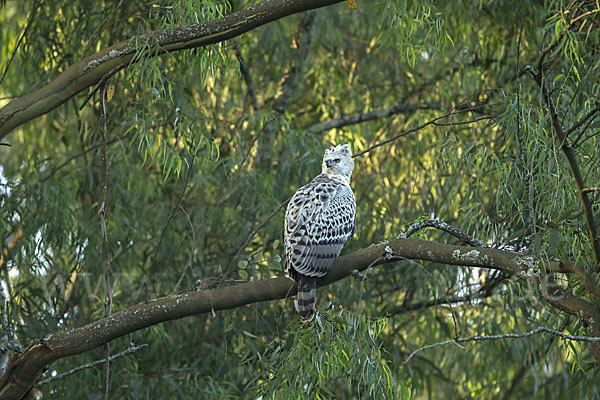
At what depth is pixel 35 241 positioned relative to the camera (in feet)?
15.7

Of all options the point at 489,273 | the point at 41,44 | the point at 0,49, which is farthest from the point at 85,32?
the point at 489,273

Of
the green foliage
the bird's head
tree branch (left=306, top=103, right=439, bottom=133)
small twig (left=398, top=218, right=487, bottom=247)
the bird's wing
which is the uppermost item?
tree branch (left=306, top=103, right=439, bottom=133)

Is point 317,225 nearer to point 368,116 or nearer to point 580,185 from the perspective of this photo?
point 580,185

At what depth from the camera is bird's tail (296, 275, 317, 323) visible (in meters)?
3.30

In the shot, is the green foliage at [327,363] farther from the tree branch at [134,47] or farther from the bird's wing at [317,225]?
the tree branch at [134,47]

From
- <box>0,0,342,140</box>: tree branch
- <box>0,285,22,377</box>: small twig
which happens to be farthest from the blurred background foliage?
<box>0,285,22,377</box>: small twig

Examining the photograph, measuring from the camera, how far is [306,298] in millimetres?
3328

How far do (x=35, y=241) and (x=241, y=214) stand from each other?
121 cm

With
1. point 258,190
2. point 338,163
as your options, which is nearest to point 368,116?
point 258,190

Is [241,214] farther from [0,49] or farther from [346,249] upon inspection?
[0,49]

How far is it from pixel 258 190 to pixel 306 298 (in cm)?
170

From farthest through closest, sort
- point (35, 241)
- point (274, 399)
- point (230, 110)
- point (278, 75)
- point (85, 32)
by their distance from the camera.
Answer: point (278, 75) → point (230, 110) → point (85, 32) → point (35, 241) → point (274, 399)

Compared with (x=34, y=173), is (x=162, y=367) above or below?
below

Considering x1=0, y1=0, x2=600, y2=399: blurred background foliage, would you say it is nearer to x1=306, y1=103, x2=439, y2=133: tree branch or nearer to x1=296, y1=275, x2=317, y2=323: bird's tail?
x1=306, y1=103, x2=439, y2=133: tree branch
